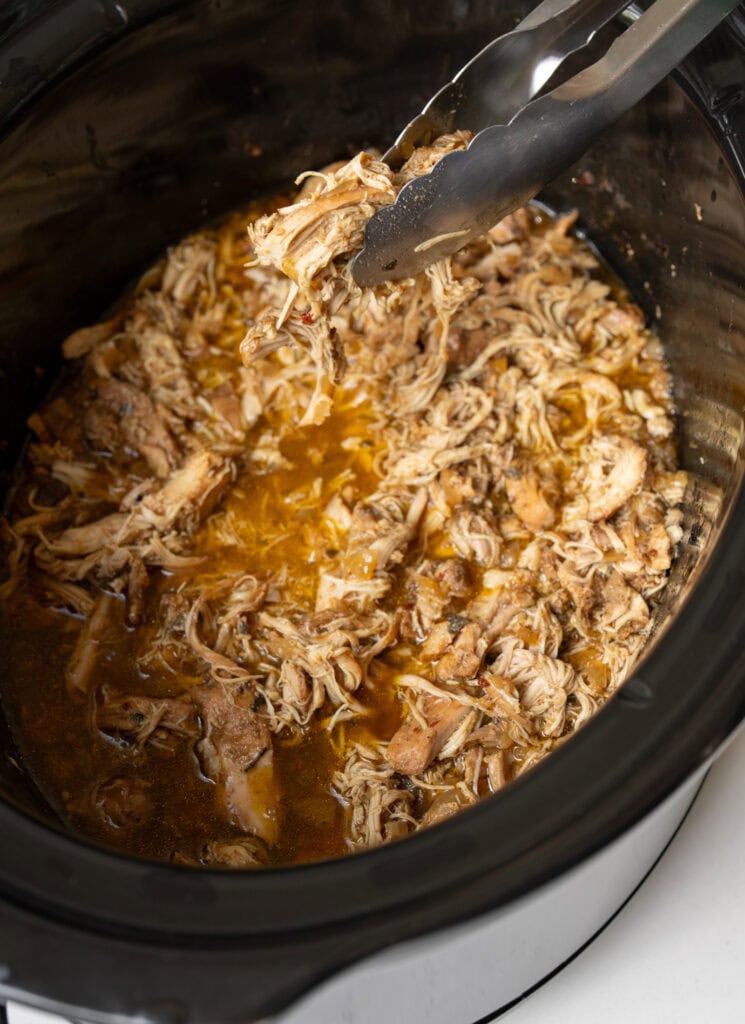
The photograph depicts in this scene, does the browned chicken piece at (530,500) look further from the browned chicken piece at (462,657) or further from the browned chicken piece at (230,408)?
the browned chicken piece at (230,408)

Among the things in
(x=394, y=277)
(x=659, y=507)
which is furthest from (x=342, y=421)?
(x=659, y=507)

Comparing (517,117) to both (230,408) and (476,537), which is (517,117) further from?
(230,408)

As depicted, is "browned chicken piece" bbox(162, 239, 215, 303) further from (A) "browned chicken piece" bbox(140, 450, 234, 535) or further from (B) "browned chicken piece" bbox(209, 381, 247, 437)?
(A) "browned chicken piece" bbox(140, 450, 234, 535)

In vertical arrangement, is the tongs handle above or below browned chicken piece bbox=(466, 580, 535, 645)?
above

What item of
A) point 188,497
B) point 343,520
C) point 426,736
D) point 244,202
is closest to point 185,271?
point 244,202

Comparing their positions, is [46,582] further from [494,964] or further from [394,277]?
[494,964]

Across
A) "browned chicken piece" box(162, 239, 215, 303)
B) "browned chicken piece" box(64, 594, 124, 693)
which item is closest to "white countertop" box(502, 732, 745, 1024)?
"browned chicken piece" box(64, 594, 124, 693)
